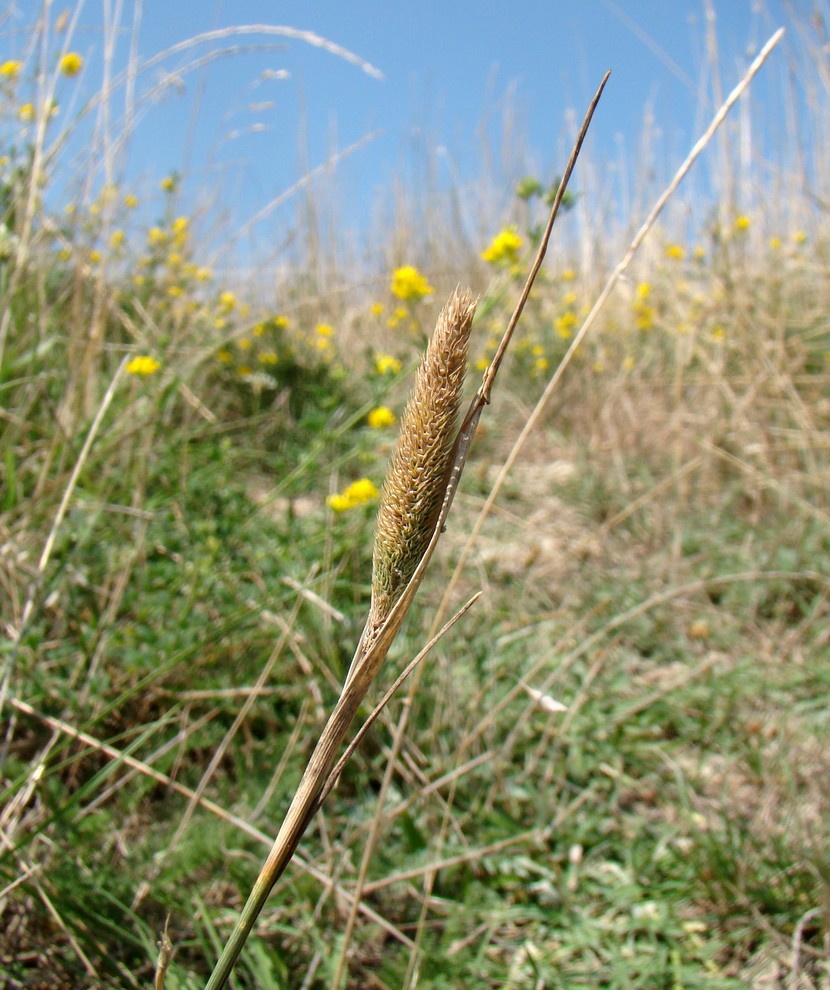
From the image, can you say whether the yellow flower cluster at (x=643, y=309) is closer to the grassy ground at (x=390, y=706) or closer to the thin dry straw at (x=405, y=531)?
the grassy ground at (x=390, y=706)

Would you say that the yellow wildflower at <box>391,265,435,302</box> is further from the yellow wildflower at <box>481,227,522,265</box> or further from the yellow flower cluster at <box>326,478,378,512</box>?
the yellow flower cluster at <box>326,478,378,512</box>

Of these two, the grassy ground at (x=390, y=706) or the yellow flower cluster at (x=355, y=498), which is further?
the yellow flower cluster at (x=355, y=498)

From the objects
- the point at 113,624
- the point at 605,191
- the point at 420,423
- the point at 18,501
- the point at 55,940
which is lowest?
the point at 55,940

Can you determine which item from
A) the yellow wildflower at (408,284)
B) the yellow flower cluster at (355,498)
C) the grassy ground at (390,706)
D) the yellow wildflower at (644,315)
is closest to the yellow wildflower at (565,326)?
the yellow wildflower at (644,315)

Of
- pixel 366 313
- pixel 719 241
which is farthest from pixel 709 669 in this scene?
pixel 366 313

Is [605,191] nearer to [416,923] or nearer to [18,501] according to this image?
[18,501]

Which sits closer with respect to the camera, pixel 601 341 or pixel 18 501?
pixel 18 501
